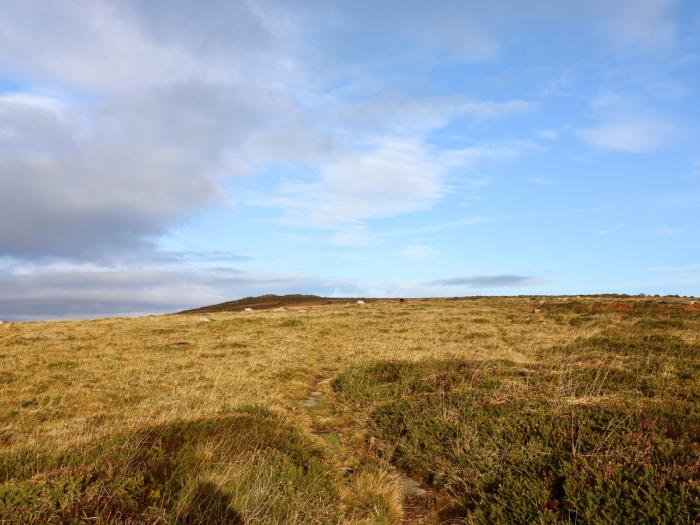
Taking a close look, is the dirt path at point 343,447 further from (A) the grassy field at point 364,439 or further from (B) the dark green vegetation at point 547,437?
(B) the dark green vegetation at point 547,437

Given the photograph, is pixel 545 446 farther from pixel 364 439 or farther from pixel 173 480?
pixel 173 480

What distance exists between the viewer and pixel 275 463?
6.64m

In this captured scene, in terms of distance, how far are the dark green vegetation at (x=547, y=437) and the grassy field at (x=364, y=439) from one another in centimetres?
3

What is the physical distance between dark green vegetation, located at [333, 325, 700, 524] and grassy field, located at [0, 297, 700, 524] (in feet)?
0.10

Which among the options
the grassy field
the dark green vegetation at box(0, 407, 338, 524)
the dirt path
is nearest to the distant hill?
the grassy field

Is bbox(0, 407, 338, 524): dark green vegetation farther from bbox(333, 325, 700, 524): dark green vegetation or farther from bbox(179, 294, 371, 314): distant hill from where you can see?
bbox(179, 294, 371, 314): distant hill

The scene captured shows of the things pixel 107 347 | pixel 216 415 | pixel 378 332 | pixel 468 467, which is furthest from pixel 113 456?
pixel 378 332

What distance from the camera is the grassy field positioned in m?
5.20

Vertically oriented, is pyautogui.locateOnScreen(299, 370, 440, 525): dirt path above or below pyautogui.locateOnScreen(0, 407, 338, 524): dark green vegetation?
below

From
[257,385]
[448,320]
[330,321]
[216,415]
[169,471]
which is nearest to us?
[169,471]

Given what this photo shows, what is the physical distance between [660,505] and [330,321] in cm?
3092

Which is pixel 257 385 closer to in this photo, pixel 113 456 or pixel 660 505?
pixel 113 456

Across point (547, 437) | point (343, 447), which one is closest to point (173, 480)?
point (343, 447)

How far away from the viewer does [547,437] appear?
713cm
